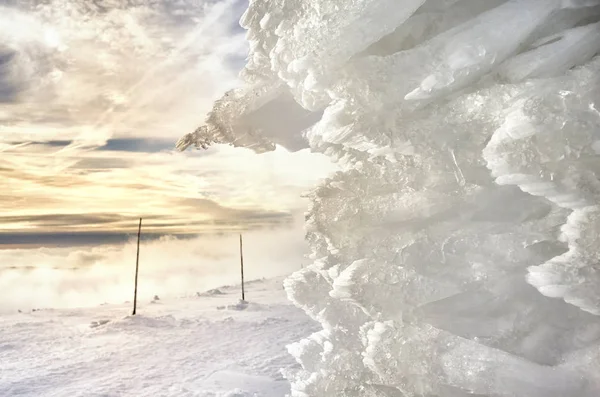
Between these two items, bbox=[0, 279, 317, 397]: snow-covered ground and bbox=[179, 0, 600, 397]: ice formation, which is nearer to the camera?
bbox=[179, 0, 600, 397]: ice formation

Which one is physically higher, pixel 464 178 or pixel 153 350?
pixel 464 178

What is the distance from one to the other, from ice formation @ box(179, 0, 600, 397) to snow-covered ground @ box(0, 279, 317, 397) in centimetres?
506

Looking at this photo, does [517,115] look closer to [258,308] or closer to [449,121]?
[449,121]

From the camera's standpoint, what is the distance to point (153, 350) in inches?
385

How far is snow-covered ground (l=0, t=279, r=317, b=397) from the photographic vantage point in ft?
24.4

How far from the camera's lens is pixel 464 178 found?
1637 mm

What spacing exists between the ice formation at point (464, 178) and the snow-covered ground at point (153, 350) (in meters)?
5.06

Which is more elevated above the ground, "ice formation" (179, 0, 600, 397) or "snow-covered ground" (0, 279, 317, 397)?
"ice formation" (179, 0, 600, 397)

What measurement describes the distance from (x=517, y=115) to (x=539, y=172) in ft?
0.58

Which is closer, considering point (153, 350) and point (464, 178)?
point (464, 178)

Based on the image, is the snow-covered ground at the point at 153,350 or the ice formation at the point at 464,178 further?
the snow-covered ground at the point at 153,350

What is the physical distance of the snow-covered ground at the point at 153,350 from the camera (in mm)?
7426

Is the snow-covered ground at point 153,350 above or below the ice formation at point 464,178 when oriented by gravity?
below

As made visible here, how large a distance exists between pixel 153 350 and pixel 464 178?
9.46 metres
